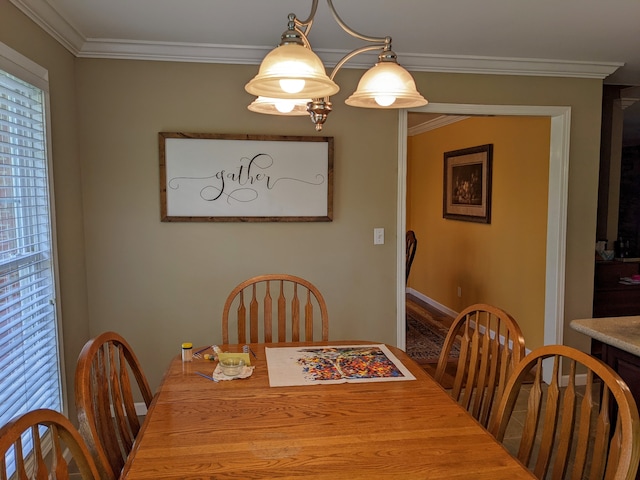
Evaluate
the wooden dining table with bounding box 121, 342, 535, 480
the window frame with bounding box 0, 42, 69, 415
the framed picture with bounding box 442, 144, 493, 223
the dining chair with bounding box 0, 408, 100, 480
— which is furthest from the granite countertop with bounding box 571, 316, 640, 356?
the framed picture with bounding box 442, 144, 493, 223

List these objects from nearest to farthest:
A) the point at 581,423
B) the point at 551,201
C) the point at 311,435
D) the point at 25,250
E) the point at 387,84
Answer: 1. the point at 581,423
2. the point at 311,435
3. the point at 387,84
4. the point at 25,250
5. the point at 551,201

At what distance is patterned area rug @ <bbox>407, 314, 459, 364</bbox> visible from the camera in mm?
4230

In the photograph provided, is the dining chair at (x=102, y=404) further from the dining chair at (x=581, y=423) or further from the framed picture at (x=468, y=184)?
the framed picture at (x=468, y=184)

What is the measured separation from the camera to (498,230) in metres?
4.49

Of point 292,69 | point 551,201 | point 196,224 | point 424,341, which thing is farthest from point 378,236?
point 292,69

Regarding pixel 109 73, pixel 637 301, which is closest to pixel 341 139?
pixel 109 73

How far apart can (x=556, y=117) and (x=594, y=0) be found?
1207mm

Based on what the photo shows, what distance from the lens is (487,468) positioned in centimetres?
121

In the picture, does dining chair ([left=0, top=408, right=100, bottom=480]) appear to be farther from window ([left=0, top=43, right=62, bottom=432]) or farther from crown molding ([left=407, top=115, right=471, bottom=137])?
crown molding ([left=407, top=115, right=471, bottom=137])

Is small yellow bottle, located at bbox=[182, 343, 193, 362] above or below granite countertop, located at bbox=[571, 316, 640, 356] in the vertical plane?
Answer: below

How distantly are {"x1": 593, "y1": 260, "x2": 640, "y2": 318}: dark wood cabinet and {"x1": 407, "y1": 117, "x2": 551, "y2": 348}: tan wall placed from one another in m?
0.39

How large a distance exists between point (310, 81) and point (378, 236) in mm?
1903

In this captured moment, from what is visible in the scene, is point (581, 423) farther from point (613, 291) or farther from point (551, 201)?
point (613, 291)

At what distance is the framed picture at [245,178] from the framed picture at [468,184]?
2.15 m
